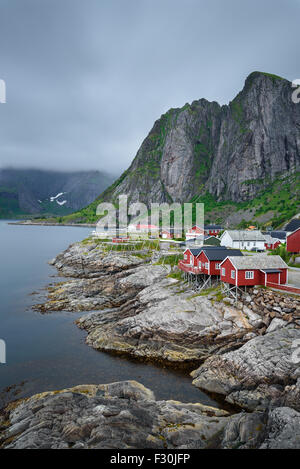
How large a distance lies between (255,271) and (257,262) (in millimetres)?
1271

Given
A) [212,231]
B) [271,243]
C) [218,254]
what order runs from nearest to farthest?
[218,254], [271,243], [212,231]

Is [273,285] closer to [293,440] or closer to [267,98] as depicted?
[293,440]

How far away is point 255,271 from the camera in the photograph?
34375 mm

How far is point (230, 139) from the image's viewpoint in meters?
197

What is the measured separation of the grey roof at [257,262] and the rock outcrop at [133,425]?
57.6 feet

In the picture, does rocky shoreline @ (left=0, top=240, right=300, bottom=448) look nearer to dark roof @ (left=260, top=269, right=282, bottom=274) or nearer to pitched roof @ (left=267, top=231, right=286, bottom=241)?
dark roof @ (left=260, top=269, right=282, bottom=274)

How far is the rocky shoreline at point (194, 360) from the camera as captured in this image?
16.2 metres

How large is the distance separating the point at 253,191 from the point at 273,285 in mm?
144627

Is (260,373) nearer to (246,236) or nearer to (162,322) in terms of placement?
(162,322)

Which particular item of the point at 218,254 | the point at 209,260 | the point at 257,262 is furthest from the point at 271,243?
the point at 257,262

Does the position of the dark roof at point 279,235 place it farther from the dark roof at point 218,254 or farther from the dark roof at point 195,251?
the dark roof at point 195,251

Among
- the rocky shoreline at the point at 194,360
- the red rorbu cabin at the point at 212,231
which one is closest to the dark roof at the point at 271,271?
the rocky shoreline at the point at 194,360

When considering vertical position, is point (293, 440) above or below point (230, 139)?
below

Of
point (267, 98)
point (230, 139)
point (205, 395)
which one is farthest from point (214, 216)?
point (205, 395)
